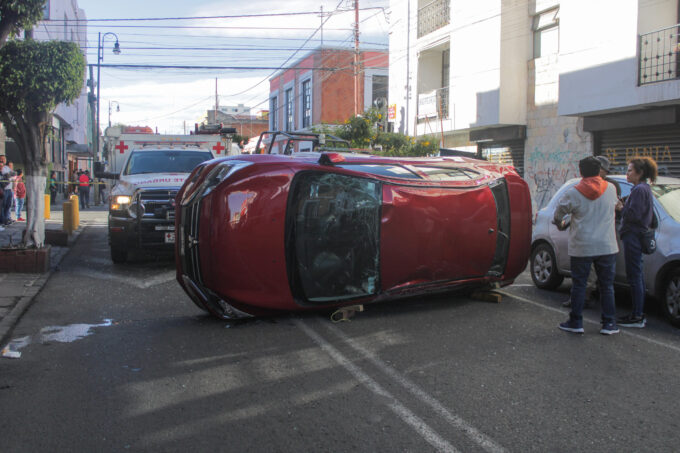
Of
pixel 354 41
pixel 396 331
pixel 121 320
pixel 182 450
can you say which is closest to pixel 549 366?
pixel 396 331

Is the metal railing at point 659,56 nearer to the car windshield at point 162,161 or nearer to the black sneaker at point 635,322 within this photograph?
the black sneaker at point 635,322

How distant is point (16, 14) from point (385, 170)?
252 inches

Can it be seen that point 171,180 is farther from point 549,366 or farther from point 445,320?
point 549,366

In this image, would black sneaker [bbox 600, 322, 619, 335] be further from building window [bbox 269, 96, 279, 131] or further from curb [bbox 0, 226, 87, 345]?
building window [bbox 269, 96, 279, 131]

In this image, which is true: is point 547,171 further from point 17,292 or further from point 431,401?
point 431,401

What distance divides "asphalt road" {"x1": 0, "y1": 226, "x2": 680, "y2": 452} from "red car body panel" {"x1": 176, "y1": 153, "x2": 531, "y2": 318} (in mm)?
380

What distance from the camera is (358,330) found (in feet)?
19.4

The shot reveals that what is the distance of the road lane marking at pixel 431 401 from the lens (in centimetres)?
346

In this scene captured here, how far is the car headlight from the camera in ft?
32.2

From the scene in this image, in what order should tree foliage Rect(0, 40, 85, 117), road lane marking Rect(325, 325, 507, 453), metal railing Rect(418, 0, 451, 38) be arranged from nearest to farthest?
road lane marking Rect(325, 325, 507, 453), tree foliage Rect(0, 40, 85, 117), metal railing Rect(418, 0, 451, 38)

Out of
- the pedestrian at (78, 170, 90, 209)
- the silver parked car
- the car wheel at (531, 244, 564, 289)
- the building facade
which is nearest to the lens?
the silver parked car

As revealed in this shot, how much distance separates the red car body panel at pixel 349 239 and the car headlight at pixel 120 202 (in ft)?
12.7

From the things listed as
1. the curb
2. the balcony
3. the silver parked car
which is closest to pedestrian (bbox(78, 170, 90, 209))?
the balcony

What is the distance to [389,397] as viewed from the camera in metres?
4.14
